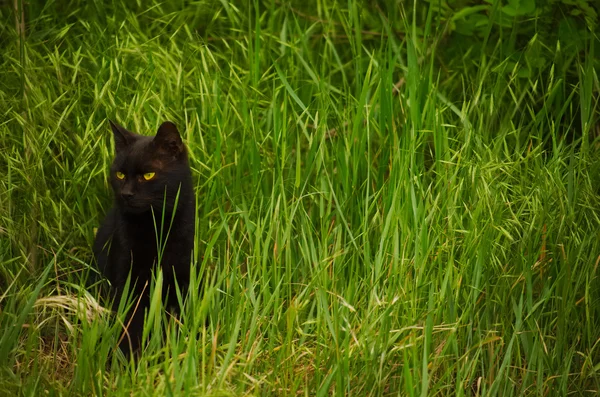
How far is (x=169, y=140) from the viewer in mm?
3443

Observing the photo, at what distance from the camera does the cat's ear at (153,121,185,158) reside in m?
3.39

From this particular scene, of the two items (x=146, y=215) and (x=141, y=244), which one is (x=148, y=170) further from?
(x=141, y=244)

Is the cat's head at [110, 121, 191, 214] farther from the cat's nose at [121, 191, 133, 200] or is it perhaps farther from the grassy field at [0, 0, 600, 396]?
the grassy field at [0, 0, 600, 396]

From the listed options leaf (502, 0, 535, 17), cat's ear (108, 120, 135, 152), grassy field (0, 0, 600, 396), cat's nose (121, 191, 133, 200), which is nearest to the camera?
grassy field (0, 0, 600, 396)

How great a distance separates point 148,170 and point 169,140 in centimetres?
14

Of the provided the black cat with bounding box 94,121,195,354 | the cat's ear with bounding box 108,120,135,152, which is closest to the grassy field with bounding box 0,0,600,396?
the black cat with bounding box 94,121,195,354

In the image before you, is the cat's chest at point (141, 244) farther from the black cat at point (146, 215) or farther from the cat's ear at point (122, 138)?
the cat's ear at point (122, 138)

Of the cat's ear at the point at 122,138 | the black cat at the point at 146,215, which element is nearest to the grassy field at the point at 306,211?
the black cat at the point at 146,215

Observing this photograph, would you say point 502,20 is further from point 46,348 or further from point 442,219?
point 46,348


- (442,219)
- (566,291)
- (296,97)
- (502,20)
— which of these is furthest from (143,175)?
(502,20)

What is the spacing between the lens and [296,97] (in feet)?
12.7

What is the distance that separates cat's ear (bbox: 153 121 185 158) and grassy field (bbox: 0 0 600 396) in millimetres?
233

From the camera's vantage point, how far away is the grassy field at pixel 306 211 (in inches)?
114

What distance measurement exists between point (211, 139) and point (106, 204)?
0.56m
